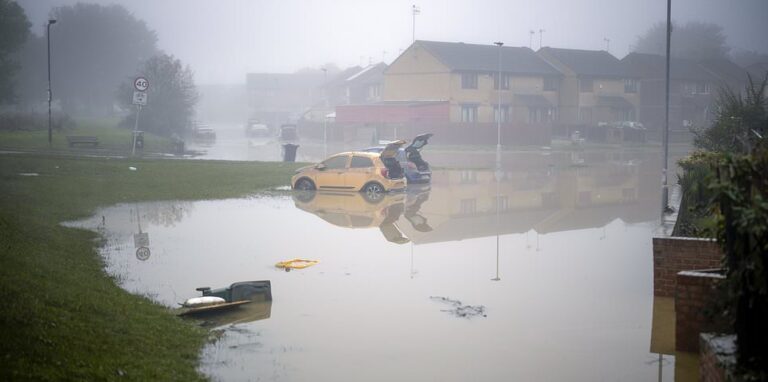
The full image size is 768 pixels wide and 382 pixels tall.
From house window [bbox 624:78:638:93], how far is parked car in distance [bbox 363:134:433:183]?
197 feet

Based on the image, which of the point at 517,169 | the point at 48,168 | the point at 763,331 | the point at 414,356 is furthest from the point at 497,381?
the point at 517,169

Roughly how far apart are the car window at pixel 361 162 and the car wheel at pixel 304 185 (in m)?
1.60

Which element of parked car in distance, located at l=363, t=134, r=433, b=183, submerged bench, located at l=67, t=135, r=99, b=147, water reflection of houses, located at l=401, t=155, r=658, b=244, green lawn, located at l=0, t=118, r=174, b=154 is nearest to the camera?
water reflection of houses, located at l=401, t=155, r=658, b=244

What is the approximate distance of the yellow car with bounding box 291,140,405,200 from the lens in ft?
84.4

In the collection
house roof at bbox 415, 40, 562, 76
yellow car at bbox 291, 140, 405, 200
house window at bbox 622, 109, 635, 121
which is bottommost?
yellow car at bbox 291, 140, 405, 200

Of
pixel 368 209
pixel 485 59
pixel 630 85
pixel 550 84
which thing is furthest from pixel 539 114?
pixel 368 209

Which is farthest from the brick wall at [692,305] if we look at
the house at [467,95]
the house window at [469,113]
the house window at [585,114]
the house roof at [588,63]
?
the house window at [585,114]

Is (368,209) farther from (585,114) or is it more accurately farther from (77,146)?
(585,114)

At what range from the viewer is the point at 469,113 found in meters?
70.1

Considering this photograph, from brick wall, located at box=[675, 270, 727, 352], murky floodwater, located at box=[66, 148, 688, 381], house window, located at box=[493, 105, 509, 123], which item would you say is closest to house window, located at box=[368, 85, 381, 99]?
house window, located at box=[493, 105, 509, 123]

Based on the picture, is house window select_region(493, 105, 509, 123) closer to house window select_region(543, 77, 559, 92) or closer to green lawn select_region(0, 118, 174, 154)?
house window select_region(543, 77, 559, 92)

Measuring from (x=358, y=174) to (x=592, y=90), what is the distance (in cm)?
5970

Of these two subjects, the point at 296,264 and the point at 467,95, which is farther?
the point at 467,95

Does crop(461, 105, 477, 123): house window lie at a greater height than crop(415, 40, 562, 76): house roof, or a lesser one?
lesser
